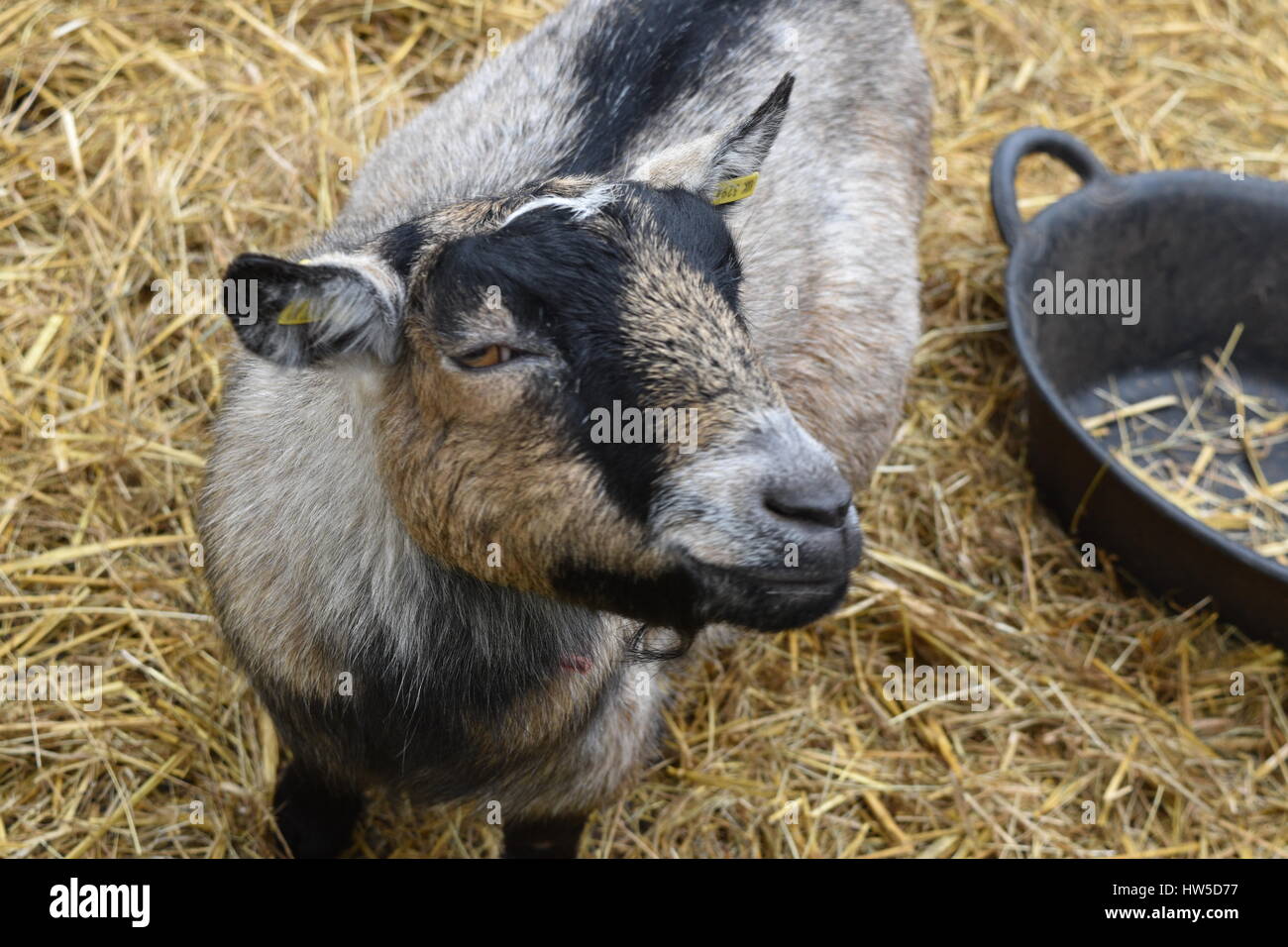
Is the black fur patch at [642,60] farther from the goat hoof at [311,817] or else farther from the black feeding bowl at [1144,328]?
the goat hoof at [311,817]

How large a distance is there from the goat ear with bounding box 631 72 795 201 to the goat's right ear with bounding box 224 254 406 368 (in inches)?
28.4

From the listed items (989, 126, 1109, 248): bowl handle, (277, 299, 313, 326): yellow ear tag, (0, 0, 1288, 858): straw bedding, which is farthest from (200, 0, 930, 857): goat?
(989, 126, 1109, 248): bowl handle

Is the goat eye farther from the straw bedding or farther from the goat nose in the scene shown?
the straw bedding

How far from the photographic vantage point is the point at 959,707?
12.8 ft

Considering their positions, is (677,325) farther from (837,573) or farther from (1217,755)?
(1217,755)

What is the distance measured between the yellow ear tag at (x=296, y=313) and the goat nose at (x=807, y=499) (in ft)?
2.90

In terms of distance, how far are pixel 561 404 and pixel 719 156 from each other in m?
0.84

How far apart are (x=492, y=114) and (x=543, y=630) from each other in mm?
1645

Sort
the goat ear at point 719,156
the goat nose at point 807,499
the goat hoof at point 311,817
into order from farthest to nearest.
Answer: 1. the goat hoof at point 311,817
2. the goat ear at point 719,156
3. the goat nose at point 807,499

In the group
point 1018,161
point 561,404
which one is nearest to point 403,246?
point 561,404

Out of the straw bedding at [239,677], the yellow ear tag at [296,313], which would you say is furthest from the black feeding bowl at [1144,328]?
the yellow ear tag at [296,313]

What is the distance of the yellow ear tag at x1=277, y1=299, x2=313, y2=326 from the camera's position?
6.88ft

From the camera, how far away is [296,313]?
2109 millimetres

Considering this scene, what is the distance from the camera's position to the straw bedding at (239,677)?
3.43 m
